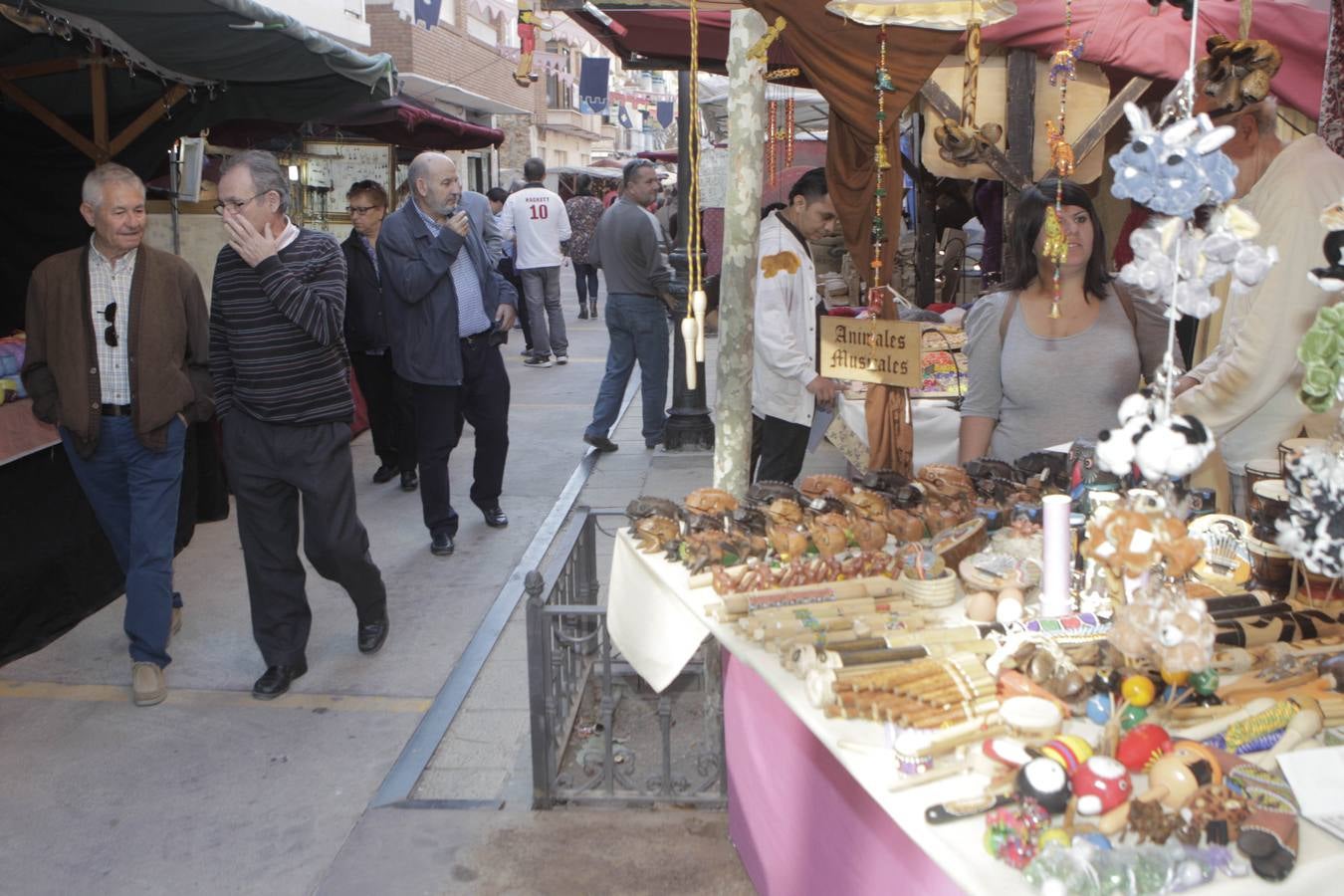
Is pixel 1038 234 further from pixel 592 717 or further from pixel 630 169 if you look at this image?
pixel 630 169

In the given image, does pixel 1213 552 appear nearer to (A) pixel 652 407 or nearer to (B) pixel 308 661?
(B) pixel 308 661

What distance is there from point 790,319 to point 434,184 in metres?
2.09

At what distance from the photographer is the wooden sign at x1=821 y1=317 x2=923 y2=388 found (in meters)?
3.63

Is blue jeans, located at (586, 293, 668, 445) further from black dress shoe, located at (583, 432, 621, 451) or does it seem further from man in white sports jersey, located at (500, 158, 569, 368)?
man in white sports jersey, located at (500, 158, 569, 368)

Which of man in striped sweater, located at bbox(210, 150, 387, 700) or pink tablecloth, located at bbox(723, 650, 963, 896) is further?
man in striped sweater, located at bbox(210, 150, 387, 700)

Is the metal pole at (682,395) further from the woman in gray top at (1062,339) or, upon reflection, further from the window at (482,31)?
the window at (482,31)

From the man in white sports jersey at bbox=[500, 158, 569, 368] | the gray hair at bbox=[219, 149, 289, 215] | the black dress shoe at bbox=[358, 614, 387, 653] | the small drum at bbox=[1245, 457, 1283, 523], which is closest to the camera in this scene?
the small drum at bbox=[1245, 457, 1283, 523]

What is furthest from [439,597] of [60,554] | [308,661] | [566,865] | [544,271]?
[544,271]

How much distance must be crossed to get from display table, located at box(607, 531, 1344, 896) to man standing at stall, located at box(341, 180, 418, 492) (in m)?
4.21

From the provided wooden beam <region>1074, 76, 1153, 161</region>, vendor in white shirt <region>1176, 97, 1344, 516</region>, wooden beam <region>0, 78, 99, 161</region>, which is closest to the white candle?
vendor in white shirt <region>1176, 97, 1344, 516</region>

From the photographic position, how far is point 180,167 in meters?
8.22

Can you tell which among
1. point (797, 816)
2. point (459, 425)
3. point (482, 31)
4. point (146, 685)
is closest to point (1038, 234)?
point (797, 816)

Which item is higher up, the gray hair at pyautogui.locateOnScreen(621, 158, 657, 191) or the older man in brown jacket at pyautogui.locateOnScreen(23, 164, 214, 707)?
the gray hair at pyautogui.locateOnScreen(621, 158, 657, 191)

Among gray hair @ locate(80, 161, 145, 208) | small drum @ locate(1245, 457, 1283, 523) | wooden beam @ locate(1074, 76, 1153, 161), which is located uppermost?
wooden beam @ locate(1074, 76, 1153, 161)
